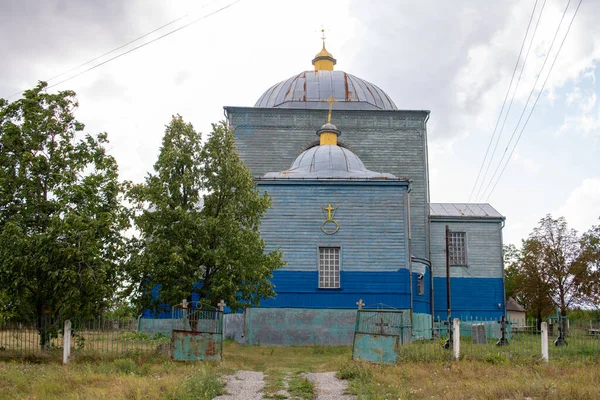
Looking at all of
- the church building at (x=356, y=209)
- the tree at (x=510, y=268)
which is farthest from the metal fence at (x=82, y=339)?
the tree at (x=510, y=268)

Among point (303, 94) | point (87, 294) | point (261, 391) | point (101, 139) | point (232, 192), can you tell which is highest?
point (303, 94)

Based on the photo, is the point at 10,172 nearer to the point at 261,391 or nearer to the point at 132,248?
the point at 132,248

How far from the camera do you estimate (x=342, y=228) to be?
90.2 feet

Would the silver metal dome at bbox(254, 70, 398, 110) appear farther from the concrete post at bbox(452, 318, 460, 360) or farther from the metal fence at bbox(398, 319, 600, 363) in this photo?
the concrete post at bbox(452, 318, 460, 360)

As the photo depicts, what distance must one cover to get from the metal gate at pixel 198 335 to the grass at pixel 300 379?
1.28ft

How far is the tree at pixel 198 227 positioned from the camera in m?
19.3

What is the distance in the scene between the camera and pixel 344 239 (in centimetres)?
2741

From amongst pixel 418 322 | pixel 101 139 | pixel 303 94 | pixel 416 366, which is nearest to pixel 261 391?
pixel 416 366

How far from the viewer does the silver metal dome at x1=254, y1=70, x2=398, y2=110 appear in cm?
3631

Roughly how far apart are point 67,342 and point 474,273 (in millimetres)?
21726

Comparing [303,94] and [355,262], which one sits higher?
[303,94]

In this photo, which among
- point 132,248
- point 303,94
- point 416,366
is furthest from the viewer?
point 303,94

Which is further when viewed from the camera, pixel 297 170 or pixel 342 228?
pixel 297 170

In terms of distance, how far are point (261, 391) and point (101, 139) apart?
9.23 metres
